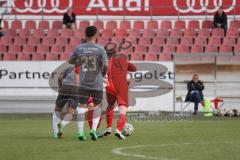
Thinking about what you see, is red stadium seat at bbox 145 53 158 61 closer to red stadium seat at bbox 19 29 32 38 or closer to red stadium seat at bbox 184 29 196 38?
red stadium seat at bbox 184 29 196 38

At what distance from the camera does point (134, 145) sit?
13703mm

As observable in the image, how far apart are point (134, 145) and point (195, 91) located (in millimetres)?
14057

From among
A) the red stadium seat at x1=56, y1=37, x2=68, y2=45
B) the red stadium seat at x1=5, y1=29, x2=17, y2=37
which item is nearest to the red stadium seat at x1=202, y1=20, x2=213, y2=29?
the red stadium seat at x1=56, y1=37, x2=68, y2=45

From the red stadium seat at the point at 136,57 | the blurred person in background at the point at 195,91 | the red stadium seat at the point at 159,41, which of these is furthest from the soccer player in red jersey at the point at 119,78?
the red stadium seat at the point at 159,41

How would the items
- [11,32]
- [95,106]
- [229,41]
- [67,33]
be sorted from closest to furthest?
[95,106] < [229,41] < [67,33] < [11,32]

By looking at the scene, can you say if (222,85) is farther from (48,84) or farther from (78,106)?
(78,106)

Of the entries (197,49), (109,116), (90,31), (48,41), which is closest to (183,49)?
(197,49)

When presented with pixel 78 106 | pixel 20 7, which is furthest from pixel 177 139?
pixel 20 7

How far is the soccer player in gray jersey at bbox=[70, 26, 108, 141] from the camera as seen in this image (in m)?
14.6

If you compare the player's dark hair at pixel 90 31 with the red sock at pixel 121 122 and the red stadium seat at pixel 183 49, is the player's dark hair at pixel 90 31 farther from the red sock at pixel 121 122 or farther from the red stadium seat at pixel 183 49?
the red stadium seat at pixel 183 49

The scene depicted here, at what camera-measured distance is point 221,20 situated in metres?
31.0

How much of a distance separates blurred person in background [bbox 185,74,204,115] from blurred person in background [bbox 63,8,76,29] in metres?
6.27

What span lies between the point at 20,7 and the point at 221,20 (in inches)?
334

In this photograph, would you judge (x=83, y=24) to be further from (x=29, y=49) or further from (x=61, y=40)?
(x=29, y=49)
